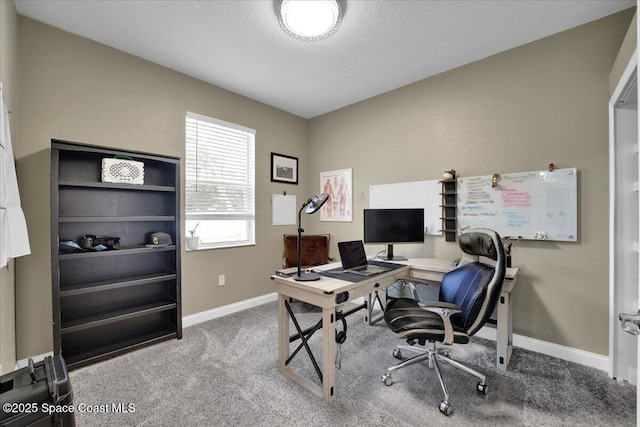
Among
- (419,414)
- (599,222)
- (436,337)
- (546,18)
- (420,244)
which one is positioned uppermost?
(546,18)

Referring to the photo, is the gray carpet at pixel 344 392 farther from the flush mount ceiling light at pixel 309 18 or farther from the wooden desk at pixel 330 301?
the flush mount ceiling light at pixel 309 18

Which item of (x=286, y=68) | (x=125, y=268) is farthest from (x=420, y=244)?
(x=125, y=268)

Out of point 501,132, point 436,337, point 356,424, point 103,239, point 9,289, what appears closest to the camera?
point 356,424

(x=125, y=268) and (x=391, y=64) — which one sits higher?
(x=391, y=64)

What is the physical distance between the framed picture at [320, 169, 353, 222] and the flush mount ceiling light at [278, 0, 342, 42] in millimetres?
1888

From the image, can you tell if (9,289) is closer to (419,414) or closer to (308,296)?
(308,296)

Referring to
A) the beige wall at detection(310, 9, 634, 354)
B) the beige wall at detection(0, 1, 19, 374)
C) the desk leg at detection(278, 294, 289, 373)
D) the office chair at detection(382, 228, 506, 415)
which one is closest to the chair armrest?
the office chair at detection(382, 228, 506, 415)

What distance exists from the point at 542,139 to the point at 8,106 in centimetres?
412

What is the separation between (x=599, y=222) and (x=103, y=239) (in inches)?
164

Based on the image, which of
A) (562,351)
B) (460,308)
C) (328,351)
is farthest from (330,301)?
(562,351)

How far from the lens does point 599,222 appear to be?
215 centimetres

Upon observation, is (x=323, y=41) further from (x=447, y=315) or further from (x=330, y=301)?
(x=447, y=315)

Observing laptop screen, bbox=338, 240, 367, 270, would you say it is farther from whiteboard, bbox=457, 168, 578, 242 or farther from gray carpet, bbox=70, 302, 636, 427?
whiteboard, bbox=457, 168, 578, 242

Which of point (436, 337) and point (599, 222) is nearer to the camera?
point (436, 337)
